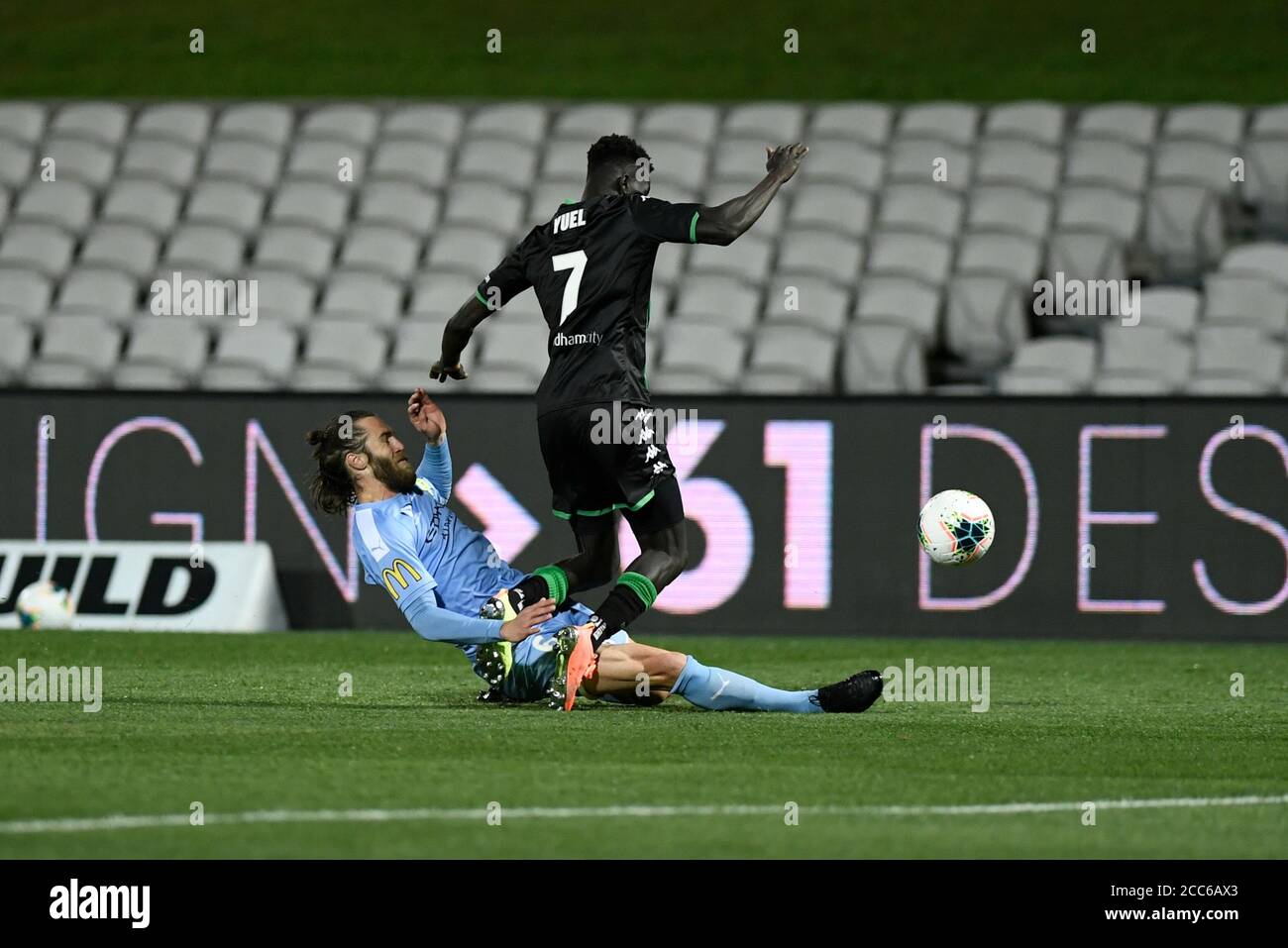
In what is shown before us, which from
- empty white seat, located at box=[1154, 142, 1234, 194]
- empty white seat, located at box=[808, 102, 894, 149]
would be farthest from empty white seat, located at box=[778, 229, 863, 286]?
Answer: empty white seat, located at box=[1154, 142, 1234, 194]

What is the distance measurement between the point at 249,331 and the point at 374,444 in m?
8.05

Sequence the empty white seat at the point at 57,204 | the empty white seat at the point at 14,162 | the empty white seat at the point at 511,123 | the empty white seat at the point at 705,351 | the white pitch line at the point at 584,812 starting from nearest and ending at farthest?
the white pitch line at the point at 584,812
the empty white seat at the point at 705,351
the empty white seat at the point at 57,204
the empty white seat at the point at 14,162
the empty white seat at the point at 511,123

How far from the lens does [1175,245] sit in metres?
16.6

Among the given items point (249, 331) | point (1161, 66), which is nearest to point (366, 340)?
point (249, 331)

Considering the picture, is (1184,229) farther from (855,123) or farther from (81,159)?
(81,159)

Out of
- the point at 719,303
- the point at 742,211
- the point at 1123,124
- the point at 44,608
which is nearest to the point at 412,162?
the point at 719,303

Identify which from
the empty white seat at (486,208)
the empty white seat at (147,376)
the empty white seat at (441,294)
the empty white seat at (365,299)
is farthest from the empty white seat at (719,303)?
the empty white seat at (147,376)

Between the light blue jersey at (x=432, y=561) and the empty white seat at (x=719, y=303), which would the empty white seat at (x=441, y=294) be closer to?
the empty white seat at (x=719, y=303)

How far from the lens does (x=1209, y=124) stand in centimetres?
1745

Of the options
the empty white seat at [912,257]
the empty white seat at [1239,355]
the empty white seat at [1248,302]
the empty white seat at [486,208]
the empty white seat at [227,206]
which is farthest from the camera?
the empty white seat at [227,206]

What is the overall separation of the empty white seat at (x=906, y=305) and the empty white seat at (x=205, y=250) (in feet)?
17.0

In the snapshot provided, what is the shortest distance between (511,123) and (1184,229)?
603cm

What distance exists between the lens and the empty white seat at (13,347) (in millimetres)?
16125

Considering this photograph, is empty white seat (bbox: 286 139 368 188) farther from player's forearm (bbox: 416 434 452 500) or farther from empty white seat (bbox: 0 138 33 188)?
player's forearm (bbox: 416 434 452 500)
